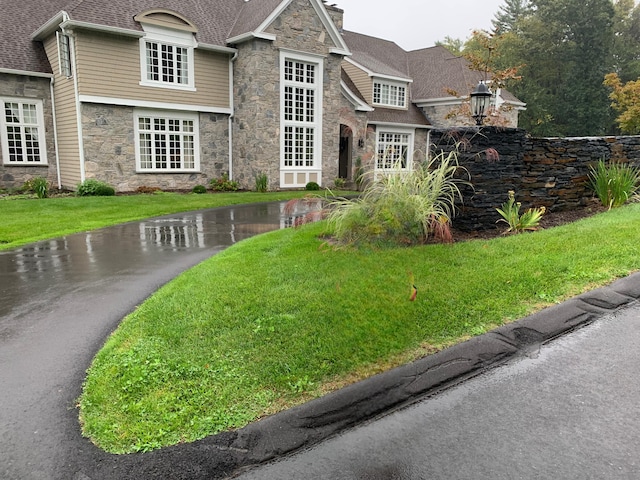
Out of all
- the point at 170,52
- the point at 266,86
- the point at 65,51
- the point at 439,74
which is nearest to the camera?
the point at 65,51

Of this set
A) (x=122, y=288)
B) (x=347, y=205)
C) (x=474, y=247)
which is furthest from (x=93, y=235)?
(x=474, y=247)

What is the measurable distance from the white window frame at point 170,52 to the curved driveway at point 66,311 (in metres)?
8.27

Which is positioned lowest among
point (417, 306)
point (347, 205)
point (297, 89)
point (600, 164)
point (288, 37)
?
point (417, 306)

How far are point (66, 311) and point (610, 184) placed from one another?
983 cm

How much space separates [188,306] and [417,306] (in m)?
2.46

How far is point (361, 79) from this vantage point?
87.9 feet

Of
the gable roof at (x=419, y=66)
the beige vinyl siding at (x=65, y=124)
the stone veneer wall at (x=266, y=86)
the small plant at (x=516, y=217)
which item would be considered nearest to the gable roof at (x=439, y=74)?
the gable roof at (x=419, y=66)

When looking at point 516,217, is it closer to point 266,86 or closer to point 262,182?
point 262,182

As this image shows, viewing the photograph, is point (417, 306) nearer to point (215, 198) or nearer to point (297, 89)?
point (215, 198)

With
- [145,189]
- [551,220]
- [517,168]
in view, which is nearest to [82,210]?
[145,189]

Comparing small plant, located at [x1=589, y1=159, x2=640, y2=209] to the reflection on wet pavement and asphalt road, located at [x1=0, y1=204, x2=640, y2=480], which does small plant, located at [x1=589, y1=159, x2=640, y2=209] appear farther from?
the reflection on wet pavement

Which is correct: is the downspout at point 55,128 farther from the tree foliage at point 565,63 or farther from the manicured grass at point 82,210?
the tree foliage at point 565,63

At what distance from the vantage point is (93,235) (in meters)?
10.2

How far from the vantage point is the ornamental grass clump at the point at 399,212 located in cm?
711
